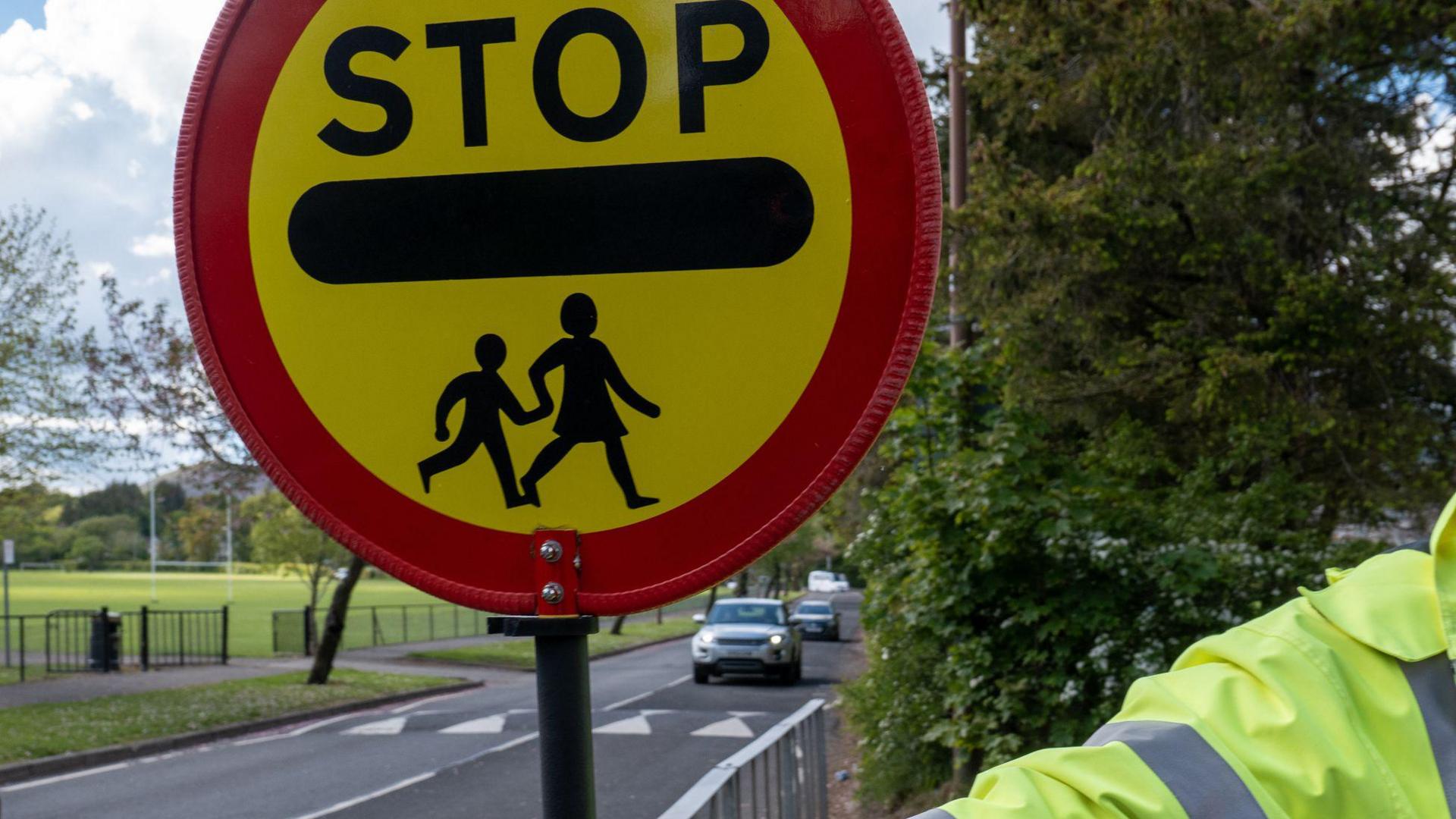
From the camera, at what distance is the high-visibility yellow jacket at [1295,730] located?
38.1 inches

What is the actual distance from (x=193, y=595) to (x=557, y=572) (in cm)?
8183

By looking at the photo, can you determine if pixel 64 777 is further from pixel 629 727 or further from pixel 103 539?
pixel 103 539

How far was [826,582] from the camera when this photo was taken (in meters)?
98.4

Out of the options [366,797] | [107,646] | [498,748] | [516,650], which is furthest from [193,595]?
[366,797]

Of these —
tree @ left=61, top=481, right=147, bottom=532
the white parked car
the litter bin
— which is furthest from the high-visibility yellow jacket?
the white parked car

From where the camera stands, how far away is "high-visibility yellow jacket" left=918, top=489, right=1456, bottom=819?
97cm

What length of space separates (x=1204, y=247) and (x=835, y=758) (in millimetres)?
7116

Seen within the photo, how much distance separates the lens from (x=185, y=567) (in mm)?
129375

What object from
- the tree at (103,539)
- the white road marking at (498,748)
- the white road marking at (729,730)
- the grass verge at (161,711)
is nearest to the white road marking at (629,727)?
the white road marking at (729,730)

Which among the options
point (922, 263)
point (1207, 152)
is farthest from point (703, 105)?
point (1207, 152)

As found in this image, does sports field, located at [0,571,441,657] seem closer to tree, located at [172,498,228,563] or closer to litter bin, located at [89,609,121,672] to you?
litter bin, located at [89,609,121,672]

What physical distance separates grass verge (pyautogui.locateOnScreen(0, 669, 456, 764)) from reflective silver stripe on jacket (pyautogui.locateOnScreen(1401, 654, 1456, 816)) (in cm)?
1429

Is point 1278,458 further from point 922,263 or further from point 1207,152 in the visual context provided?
point 922,263

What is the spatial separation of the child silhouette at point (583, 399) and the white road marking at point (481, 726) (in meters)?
15.3
